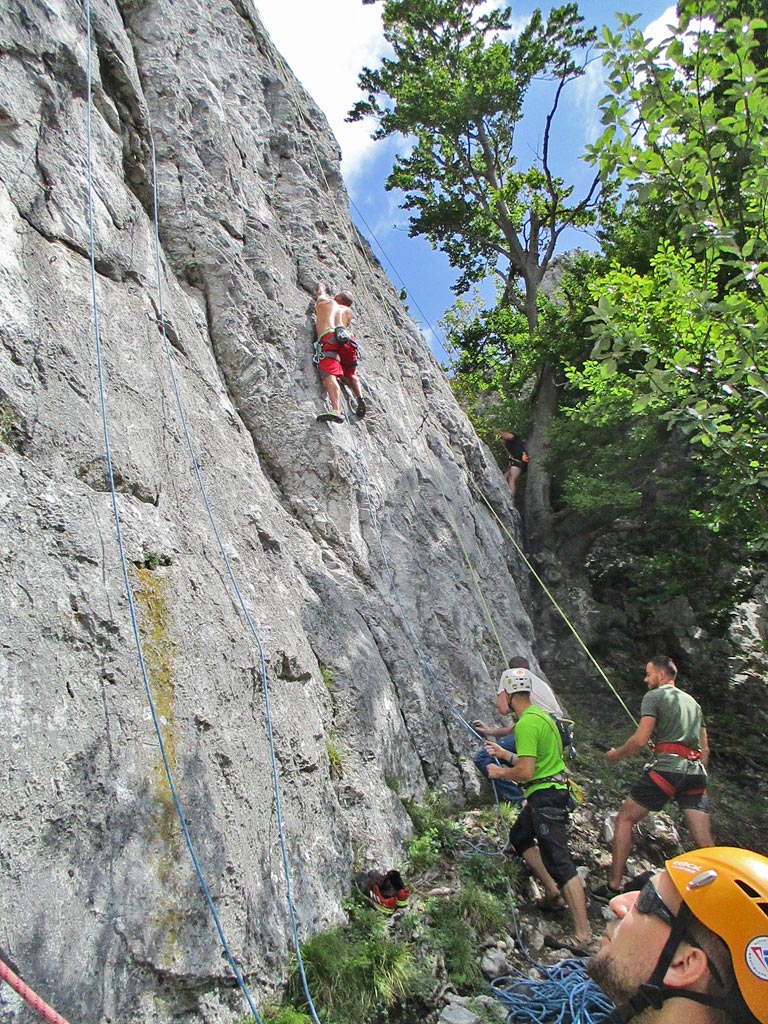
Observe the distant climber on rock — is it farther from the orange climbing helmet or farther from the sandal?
the orange climbing helmet

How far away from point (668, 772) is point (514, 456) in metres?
8.85

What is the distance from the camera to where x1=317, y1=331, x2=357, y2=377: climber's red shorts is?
7.46 meters

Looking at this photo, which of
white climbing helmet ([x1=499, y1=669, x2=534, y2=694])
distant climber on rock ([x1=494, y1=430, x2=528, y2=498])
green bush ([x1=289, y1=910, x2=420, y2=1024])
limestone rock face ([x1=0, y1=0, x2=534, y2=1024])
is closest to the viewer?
limestone rock face ([x1=0, y1=0, x2=534, y2=1024])

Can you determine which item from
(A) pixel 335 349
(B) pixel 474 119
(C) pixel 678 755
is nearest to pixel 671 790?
(C) pixel 678 755

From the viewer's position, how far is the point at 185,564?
417 centimetres

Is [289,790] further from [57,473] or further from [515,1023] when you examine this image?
[57,473]

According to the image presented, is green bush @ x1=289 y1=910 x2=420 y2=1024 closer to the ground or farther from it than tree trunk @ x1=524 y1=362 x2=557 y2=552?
closer to the ground

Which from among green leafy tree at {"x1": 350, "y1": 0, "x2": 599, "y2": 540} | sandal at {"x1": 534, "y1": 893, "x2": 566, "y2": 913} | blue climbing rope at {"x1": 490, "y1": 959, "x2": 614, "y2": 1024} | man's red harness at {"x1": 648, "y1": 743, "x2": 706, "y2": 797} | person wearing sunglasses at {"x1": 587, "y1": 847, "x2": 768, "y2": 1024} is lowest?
blue climbing rope at {"x1": 490, "y1": 959, "x2": 614, "y2": 1024}

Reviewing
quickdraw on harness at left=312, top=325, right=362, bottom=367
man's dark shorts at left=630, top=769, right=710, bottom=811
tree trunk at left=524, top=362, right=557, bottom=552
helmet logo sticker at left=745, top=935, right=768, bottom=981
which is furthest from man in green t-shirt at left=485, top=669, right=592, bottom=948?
tree trunk at left=524, top=362, right=557, bottom=552

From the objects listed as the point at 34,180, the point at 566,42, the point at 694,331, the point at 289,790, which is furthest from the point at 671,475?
the point at 566,42

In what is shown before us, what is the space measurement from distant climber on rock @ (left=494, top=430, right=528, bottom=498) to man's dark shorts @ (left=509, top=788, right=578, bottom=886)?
343 inches

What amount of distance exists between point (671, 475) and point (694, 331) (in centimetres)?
282

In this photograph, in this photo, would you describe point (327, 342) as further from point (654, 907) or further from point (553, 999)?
point (654, 907)

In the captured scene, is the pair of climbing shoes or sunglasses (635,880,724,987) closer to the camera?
sunglasses (635,880,724,987)
